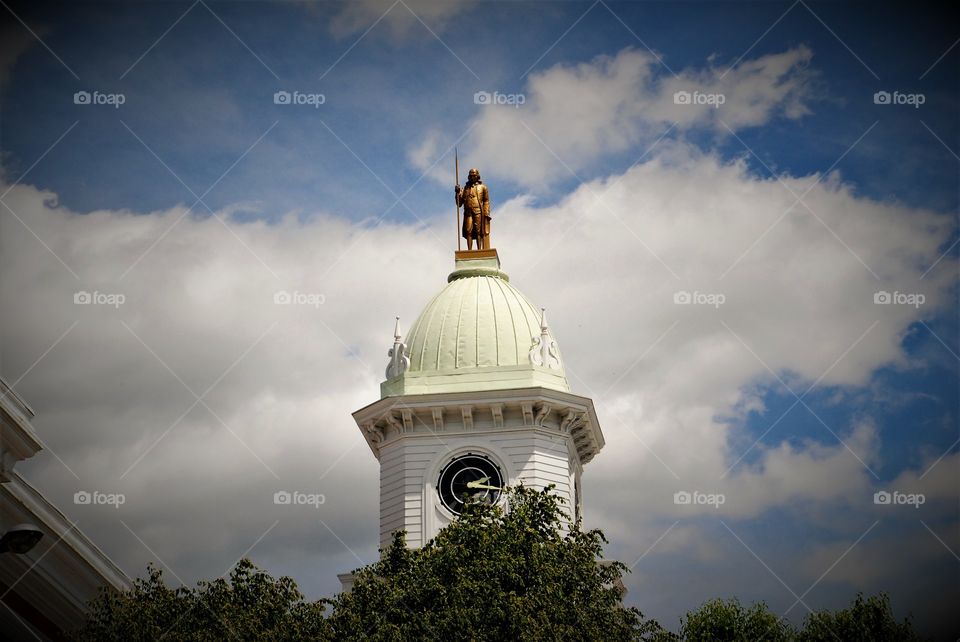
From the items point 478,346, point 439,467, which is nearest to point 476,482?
point 439,467

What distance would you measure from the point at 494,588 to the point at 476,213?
22.5 meters

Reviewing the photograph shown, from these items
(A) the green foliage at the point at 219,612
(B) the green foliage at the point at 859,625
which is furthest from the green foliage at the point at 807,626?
(A) the green foliage at the point at 219,612

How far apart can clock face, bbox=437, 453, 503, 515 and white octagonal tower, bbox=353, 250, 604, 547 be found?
0.04m

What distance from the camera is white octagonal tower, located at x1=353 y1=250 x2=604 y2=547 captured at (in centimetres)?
5778

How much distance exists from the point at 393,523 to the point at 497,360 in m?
7.41

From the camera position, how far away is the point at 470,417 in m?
58.0

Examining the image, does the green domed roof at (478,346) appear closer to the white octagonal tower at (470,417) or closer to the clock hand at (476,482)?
the white octagonal tower at (470,417)

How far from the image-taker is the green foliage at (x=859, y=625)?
228 feet

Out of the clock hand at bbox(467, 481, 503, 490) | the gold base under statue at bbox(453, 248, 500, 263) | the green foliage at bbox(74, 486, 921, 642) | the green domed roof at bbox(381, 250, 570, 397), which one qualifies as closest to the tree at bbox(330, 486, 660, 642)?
the green foliage at bbox(74, 486, 921, 642)

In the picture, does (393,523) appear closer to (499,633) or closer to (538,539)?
(538,539)

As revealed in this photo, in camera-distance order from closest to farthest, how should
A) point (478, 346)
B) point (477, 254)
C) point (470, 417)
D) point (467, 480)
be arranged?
point (467, 480), point (470, 417), point (478, 346), point (477, 254)

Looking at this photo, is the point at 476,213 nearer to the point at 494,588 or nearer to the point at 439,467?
the point at 439,467

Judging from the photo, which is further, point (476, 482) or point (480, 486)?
point (476, 482)

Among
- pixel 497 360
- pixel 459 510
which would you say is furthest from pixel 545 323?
pixel 459 510
